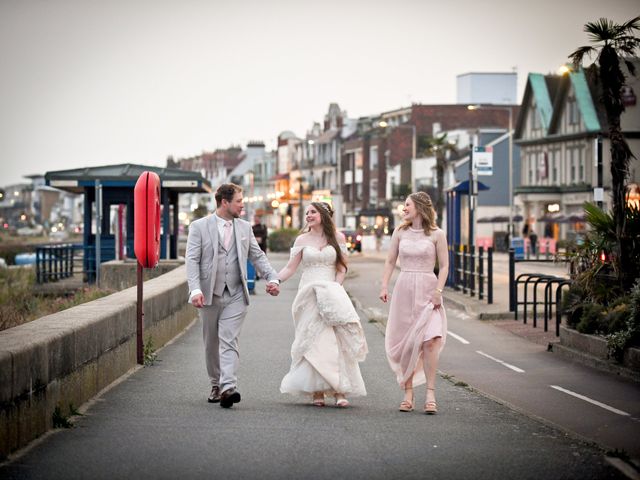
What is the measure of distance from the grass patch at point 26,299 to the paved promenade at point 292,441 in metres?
5.11

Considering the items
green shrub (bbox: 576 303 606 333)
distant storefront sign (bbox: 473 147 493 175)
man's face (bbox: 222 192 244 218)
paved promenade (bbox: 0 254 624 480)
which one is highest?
distant storefront sign (bbox: 473 147 493 175)

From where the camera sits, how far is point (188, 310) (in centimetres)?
2056

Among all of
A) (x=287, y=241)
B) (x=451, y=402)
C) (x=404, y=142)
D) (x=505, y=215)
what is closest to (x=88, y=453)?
(x=451, y=402)

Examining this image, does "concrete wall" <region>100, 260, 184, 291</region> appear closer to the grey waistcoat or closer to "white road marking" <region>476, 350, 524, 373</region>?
"white road marking" <region>476, 350, 524, 373</region>

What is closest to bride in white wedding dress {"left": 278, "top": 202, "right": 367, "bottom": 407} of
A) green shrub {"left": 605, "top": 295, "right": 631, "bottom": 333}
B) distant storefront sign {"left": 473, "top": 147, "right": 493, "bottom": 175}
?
Answer: green shrub {"left": 605, "top": 295, "right": 631, "bottom": 333}

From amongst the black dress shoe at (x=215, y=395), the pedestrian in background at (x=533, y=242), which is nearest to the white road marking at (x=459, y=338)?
the black dress shoe at (x=215, y=395)

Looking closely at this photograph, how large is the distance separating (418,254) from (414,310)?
1.72ft

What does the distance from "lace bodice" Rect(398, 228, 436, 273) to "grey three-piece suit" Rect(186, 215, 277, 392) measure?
4.92ft

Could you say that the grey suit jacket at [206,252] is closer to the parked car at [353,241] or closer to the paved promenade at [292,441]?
the paved promenade at [292,441]

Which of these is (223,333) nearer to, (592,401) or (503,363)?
(592,401)

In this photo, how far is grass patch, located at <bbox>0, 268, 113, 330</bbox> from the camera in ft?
57.9

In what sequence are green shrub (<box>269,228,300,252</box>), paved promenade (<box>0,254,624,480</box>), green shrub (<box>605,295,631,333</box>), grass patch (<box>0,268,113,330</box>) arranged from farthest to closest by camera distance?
green shrub (<box>269,228,300,252</box>), grass patch (<box>0,268,113,330</box>), green shrub (<box>605,295,631,333</box>), paved promenade (<box>0,254,624,480</box>)

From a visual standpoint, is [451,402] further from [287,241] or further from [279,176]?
[279,176]

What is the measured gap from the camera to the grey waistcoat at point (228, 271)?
1054 centimetres
